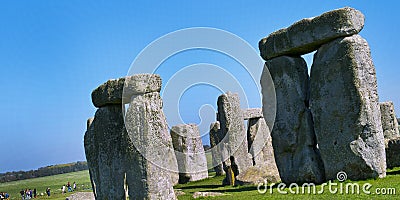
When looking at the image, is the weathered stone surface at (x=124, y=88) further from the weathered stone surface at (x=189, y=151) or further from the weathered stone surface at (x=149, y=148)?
the weathered stone surface at (x=189, y=151)

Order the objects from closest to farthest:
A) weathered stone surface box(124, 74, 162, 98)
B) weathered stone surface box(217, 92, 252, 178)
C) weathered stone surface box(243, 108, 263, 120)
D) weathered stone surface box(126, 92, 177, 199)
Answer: weathered stone surface box(126, 92, 177, 199)
weathered stone surface box(124, 74, 162, 98)
weathered stone surface box(217, 92, 252, 178)
weathered stone surface box(243, 108, 263, 120)

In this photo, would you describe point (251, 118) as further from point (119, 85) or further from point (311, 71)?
point (119, 85)

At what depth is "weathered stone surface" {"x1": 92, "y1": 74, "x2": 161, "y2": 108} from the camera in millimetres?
11961

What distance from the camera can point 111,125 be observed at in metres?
13.6

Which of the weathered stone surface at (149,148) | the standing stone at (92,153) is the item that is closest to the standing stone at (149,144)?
the weathered stone surface at (149,148)

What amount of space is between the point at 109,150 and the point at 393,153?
10.3m

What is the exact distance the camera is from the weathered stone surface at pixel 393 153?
647 inches

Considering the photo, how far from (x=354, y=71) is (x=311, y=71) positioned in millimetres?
1828

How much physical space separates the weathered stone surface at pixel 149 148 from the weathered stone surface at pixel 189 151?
14.6 meters

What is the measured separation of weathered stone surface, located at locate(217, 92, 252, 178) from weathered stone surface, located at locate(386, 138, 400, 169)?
6339 millimetres
